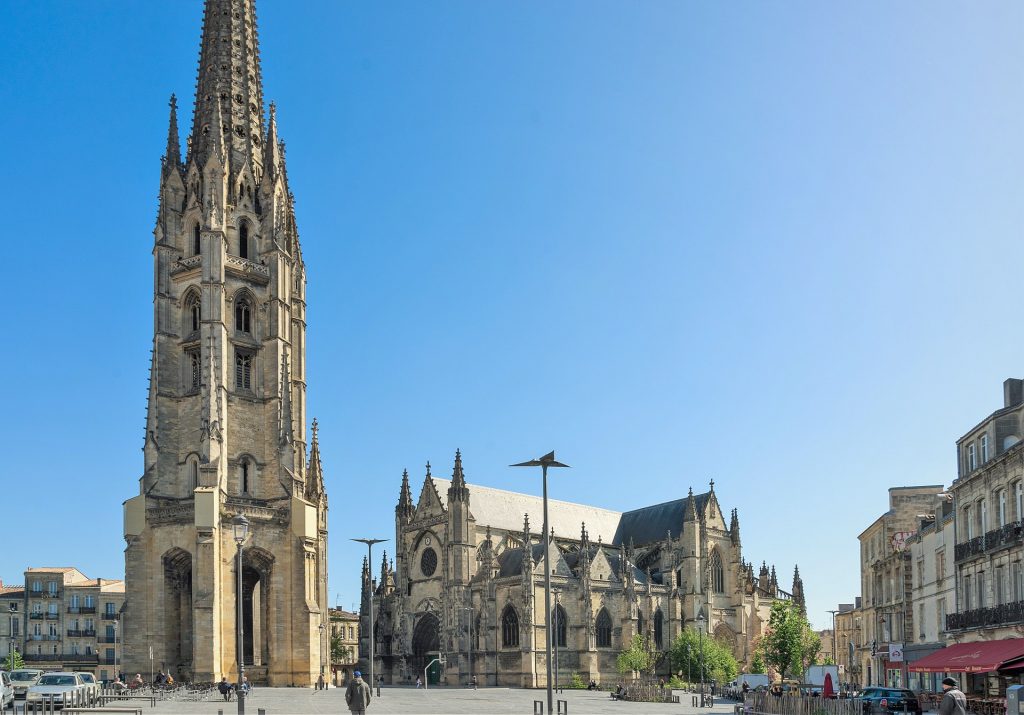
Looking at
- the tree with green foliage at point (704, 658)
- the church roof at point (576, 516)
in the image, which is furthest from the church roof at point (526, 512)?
the tree with green foliage at point (704, 658)

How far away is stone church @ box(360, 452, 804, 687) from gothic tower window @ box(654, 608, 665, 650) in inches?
3.5

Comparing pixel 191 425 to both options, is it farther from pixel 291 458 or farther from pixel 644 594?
pixel 644 594

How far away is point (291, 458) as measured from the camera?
53.4 metres

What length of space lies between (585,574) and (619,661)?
5.97 metres

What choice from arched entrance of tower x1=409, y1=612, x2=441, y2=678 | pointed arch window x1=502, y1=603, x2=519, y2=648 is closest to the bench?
pointed arch window x1=502, y1=603, x2=519, y2=648

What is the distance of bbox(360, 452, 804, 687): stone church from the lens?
68.4 m

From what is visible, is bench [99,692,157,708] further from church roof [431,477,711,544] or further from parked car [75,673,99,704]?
church roof [431,477,711,544]

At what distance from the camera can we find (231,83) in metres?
58.3

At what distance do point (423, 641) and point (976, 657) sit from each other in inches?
1929

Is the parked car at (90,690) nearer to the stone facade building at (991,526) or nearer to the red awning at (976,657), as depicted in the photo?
the red awning at (976,657)

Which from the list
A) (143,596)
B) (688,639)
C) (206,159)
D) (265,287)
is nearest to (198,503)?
(143,596)

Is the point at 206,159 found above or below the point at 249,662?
above

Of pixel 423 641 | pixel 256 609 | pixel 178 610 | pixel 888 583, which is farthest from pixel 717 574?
pixel 178 610

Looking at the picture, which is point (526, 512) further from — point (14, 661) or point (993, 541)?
point (993, 541)
